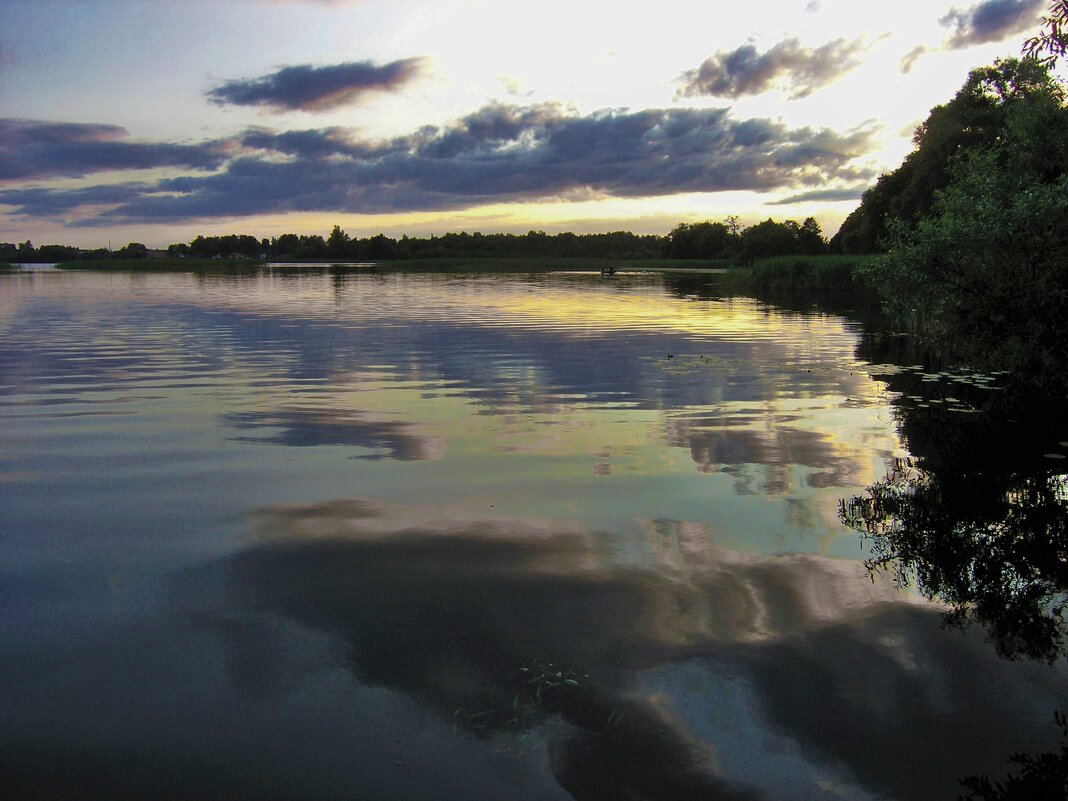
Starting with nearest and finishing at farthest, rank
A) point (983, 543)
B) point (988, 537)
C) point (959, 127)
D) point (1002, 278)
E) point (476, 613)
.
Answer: point (476, 613)
point (983, 543)
point (988, 537)
point (1002, 278)
point (959, 127)

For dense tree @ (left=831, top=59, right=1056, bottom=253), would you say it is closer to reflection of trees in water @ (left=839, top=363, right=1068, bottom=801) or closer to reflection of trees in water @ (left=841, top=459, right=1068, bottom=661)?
reflection of trees in water @ (left=839, top=363, right=1068, bottom=801)

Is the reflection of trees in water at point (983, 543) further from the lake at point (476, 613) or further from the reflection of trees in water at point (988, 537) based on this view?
the lake at point (476, 613)

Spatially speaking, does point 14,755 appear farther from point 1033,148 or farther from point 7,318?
point 7,318

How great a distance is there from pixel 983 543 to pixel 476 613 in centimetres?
677

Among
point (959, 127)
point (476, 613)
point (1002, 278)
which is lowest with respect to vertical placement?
point (476, 613)

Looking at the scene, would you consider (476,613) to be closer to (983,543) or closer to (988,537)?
(983,543)

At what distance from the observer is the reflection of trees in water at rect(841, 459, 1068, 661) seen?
27.4ft

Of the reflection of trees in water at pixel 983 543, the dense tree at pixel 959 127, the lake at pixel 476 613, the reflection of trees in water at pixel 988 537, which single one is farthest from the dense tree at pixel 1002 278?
the dense tree at pixel 959 127

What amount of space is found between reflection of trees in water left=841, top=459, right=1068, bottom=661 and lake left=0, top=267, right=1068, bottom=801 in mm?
440

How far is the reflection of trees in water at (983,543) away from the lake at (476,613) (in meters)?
0.44

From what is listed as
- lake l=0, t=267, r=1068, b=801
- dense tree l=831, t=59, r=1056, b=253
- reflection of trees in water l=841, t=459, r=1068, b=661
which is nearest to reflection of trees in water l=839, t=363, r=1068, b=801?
reflection of trees in water l=841, t=459, r=1068, b=661

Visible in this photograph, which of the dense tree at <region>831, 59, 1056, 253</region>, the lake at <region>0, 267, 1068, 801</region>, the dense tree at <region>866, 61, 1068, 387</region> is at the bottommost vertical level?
the lake at <region>0, 267, 1068, 801</region>

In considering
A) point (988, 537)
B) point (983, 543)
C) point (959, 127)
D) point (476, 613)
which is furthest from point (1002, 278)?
point (959, 127)

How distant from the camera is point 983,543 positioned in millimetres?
10367
